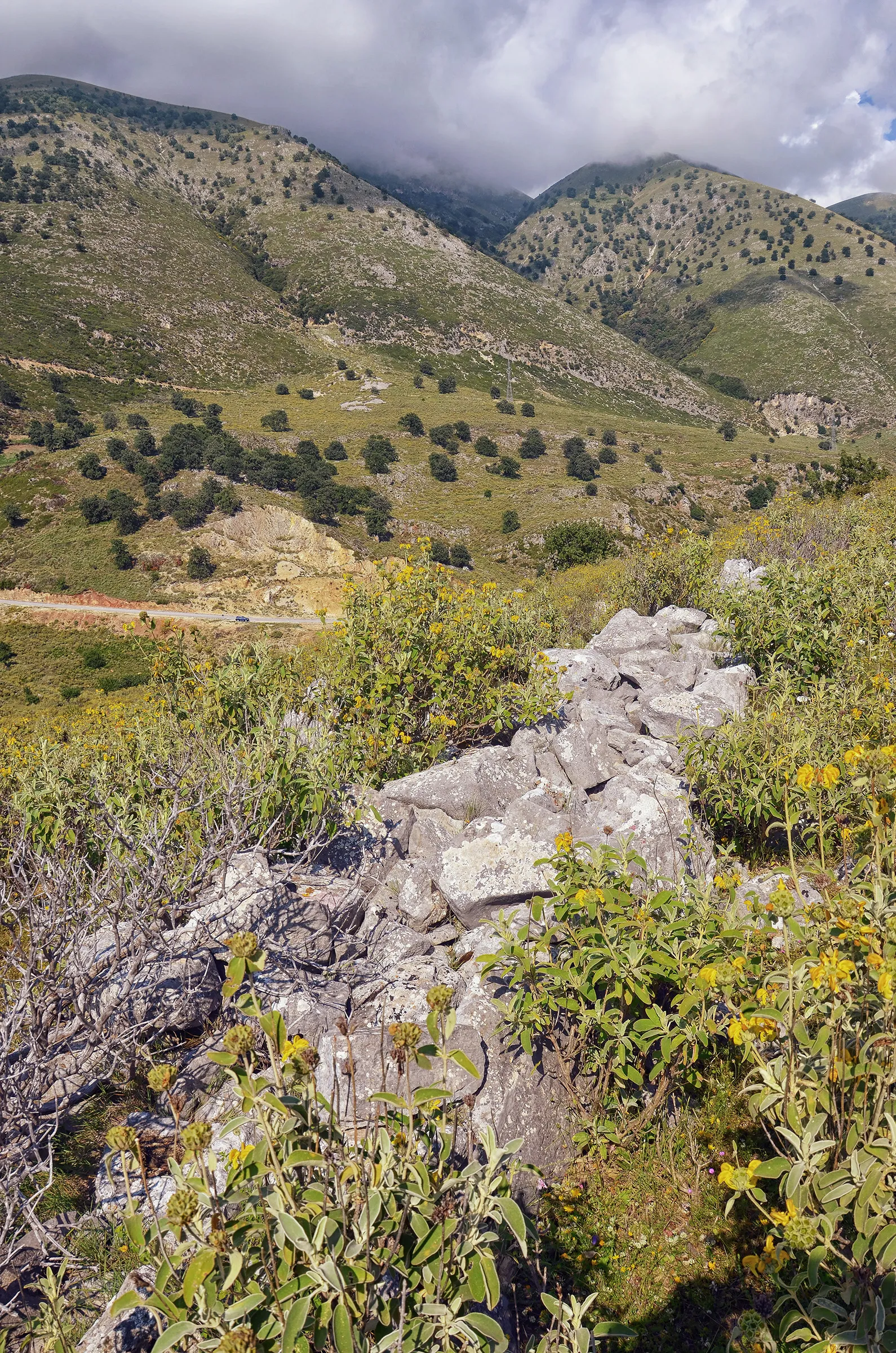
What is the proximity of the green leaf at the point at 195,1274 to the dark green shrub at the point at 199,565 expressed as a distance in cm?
4596

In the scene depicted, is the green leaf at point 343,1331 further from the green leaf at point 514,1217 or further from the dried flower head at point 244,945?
the dried flower head at point 244,945

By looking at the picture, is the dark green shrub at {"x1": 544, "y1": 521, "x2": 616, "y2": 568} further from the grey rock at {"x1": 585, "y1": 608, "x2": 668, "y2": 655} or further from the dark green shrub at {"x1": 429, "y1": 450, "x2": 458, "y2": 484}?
the grey rock at {"x1": 585, "y1": 608, "x2": 668, "y2": 655}

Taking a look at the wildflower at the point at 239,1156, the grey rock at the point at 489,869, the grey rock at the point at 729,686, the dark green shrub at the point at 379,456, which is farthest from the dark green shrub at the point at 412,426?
the wildflower at the point at 239,1156

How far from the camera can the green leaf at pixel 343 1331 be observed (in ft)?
5.25

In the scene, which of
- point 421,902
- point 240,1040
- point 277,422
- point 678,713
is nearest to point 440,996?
point 240,1040

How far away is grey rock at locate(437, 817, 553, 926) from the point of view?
16.2ft

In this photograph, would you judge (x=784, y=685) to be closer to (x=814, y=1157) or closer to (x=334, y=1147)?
(x=814, y=1157)

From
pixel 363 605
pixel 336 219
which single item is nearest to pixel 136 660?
pixel 363 605

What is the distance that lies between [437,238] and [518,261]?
264 ft

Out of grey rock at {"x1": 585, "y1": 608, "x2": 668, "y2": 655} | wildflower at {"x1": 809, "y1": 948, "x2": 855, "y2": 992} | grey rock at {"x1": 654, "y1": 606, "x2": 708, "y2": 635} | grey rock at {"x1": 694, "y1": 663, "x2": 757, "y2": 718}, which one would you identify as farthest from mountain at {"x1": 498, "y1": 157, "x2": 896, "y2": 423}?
wildflower at {"x1": 809, "y1": 948, "x2": 855, "y2": 992}

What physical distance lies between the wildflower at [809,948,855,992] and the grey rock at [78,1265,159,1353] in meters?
2.69

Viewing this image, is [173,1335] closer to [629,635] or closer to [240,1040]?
[240,1040]

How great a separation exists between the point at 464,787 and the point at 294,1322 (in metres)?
4.54

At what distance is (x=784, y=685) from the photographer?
252 inches
